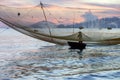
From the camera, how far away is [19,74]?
60.8 ft

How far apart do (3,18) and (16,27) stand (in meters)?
2.24

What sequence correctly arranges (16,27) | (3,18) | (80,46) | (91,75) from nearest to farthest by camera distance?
1. (91,75)
2. (3,18)
3. (16,27)
4. (80,46)

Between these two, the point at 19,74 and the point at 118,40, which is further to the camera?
the point at 118,40

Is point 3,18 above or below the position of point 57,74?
above

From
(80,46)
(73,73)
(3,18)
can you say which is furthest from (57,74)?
(80,46)

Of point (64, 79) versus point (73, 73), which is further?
point (73, 73)

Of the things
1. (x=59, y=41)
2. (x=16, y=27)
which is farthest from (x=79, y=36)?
(x=16, y=27)

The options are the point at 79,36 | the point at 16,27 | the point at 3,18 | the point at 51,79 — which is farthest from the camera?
the point at 79,36

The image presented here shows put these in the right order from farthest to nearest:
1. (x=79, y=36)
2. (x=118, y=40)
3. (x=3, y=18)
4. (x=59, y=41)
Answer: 1. (x=79, y=36)
2. (x=59, y=41)
3. (x=118, y=40)
4. (x=3, y=18)

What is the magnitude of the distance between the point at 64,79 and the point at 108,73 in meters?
3.49

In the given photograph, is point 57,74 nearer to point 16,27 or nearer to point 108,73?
point 108,73

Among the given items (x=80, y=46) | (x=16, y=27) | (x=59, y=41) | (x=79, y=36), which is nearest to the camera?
(x=16, y=27)

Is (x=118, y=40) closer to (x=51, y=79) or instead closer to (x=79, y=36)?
(x=79, y=36)

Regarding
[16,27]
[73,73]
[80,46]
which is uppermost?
[16,27]
